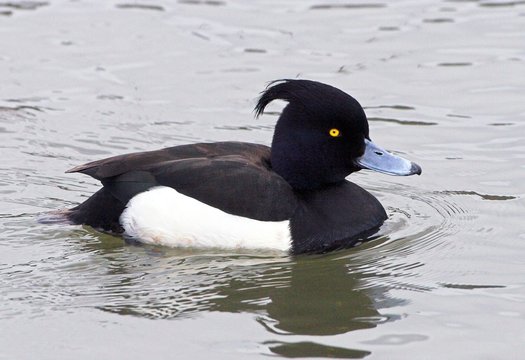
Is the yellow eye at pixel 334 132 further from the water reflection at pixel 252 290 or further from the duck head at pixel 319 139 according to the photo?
the water reflection at pixel 252 290

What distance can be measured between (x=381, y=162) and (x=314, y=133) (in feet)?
1.51

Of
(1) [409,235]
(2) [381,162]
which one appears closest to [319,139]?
(2) [381,162]

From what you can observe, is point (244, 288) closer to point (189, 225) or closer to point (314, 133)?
point (189, 225)

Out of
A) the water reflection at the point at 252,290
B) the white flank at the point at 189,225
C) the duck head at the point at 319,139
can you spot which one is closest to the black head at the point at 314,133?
the duck head at the point at 319,139

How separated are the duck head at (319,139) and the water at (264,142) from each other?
0.48m

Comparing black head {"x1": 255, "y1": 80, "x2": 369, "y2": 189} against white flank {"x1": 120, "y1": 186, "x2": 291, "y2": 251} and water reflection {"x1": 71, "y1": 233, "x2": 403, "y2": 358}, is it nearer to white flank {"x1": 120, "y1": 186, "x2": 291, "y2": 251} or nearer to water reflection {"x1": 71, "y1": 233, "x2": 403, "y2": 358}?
white flank {"x1": 120, "y1": 186, "x2": 291, "y2": 251}

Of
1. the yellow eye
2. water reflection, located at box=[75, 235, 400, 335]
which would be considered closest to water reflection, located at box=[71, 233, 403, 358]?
water reflection, located at box=[75, 235, 400, 335]

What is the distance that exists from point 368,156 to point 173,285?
1.60 m

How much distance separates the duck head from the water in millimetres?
483

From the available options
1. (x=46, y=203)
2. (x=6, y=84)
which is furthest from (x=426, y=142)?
(x=6, y=84)

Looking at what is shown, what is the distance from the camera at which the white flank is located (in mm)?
7340

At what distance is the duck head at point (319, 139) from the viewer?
7.54 meters

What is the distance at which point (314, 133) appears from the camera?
7617 millimetres

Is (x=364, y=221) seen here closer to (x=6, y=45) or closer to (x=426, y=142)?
(x=426, y=142)
